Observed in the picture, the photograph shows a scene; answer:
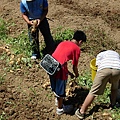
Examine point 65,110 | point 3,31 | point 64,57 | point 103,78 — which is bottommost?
point 65,110

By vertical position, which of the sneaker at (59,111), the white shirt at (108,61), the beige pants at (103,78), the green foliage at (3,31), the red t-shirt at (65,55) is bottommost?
the sneaker at (59,111)

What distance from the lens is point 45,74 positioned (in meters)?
5.87

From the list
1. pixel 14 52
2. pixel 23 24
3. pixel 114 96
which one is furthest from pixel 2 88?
pixel 23 24

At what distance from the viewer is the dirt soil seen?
5035 millimetres

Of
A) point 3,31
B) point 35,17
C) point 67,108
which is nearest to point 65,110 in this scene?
point 67,108

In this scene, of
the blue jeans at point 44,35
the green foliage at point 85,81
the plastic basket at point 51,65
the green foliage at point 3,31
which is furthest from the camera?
the green foliage at point 3,31

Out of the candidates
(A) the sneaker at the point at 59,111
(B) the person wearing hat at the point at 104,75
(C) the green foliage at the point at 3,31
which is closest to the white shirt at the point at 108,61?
(B) the person wearing hat at the point at 104,75

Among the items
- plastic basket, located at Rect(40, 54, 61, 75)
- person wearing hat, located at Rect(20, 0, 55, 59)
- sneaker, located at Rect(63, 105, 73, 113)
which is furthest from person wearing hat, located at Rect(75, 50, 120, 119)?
person wearing hat, located at Rect(20, 0, 55, 59)

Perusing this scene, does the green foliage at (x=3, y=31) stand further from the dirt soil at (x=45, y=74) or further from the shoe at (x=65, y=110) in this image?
the shoe at (x=65, y=110)

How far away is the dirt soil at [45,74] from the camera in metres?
5.04

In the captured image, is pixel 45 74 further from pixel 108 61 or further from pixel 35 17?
pixel 108 61

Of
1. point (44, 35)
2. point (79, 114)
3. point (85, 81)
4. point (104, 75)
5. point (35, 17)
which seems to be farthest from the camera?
point (44, 35)

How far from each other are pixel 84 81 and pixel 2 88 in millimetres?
1301

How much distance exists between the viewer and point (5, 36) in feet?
22.7
